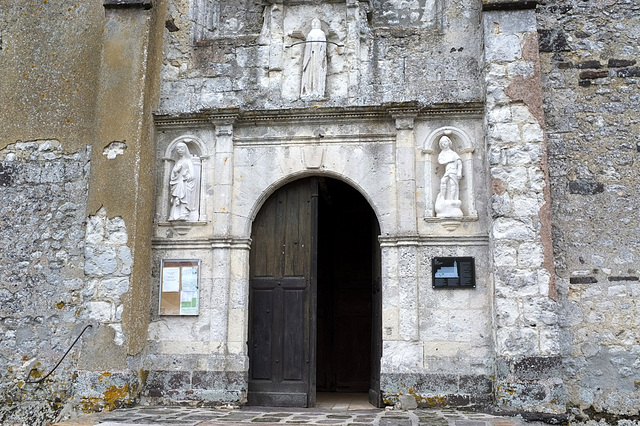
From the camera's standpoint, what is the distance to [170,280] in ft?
22.8

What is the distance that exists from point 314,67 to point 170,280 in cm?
278

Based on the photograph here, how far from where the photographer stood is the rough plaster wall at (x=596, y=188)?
6.24 m

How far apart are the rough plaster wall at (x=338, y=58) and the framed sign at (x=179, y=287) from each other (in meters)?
1.72

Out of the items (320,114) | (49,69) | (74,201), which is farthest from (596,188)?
(49,69)

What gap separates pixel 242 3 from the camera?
25.5 ft

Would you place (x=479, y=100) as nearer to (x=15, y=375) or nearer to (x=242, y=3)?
(x=242, y=3)

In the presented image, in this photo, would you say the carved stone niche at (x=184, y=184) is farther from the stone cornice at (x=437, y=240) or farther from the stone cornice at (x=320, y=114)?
the stone cornice at (x=437, y=240)

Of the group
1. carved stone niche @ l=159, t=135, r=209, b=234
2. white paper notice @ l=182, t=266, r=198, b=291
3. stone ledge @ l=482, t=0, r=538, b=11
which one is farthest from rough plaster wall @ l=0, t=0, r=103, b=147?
stone ledge @ l=482, t=0, r=538, b=11

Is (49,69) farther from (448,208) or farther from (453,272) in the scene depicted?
(453,272)

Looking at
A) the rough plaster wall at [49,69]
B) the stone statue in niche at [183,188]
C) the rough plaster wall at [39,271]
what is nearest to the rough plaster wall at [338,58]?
the stone statue in niche at [183,188]

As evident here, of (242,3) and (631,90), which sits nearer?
(631,90)

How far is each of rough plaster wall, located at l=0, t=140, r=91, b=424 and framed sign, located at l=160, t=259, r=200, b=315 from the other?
83cm

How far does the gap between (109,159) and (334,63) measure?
2637 mm

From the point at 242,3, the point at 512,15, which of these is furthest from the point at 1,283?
the point at 512,15
